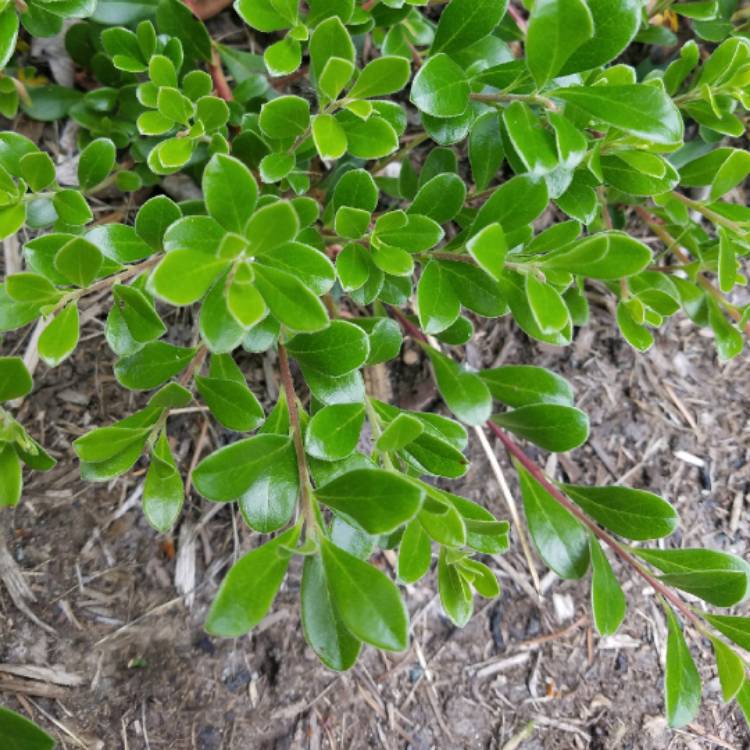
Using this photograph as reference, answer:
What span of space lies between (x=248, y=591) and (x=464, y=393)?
1.79ft

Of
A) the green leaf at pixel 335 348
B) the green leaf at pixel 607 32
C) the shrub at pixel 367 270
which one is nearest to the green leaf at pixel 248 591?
the shrub at pixel 367 270

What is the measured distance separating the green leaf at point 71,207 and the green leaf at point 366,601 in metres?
0.72

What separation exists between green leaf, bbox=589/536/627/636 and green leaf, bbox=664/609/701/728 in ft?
0.35

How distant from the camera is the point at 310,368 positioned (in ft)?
3.94

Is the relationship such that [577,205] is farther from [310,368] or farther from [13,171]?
[13,171]

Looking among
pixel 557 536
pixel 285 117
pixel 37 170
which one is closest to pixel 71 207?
pixel 37 170

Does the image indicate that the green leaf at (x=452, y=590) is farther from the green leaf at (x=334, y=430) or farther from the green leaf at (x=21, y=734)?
the green leaf at (x=21, y=734)

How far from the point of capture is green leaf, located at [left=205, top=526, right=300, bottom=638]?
956mm

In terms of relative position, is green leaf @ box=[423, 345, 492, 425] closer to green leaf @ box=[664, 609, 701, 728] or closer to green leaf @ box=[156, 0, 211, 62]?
green leaf @ box=[664, 609, 701, 728]

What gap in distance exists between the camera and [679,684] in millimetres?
1270

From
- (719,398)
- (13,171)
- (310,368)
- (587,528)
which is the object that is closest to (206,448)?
(310,368)

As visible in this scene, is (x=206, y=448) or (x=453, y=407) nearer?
(x=453, y=407)

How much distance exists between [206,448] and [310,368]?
60 centimetres

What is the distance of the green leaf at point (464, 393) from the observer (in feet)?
4.23
